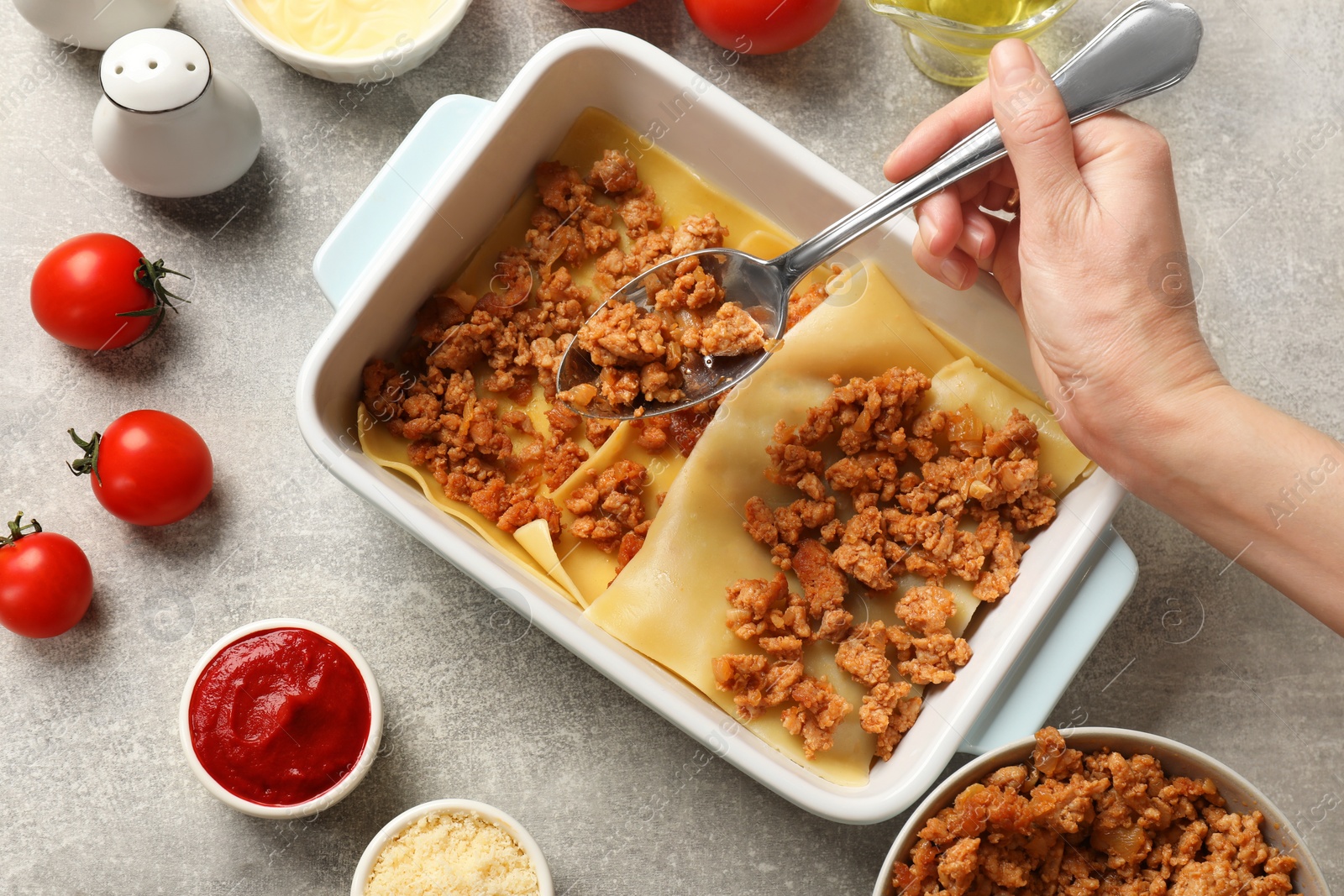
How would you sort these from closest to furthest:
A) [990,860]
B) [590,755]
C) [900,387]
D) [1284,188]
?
1. [990,860]
2. [900,387]
3. [590,755]
4. [1284,188]

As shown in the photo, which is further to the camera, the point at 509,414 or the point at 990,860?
the point at 509,414

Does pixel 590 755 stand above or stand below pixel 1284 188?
below

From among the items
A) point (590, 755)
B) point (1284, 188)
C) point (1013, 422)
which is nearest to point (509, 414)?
point (590, 755)

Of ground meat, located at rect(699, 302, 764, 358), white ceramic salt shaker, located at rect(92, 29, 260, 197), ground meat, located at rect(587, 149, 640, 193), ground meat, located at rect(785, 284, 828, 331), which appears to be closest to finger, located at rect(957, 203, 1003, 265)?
ground meat, located at rect(785, 284, 828, 331)

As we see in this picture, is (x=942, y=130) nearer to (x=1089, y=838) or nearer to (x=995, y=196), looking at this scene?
(x=995, y=196)

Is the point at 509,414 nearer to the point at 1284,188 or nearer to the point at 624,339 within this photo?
the point at 624,339

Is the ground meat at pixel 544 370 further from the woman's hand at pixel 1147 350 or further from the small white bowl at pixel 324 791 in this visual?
the woman's hand at pixel 1147 350
